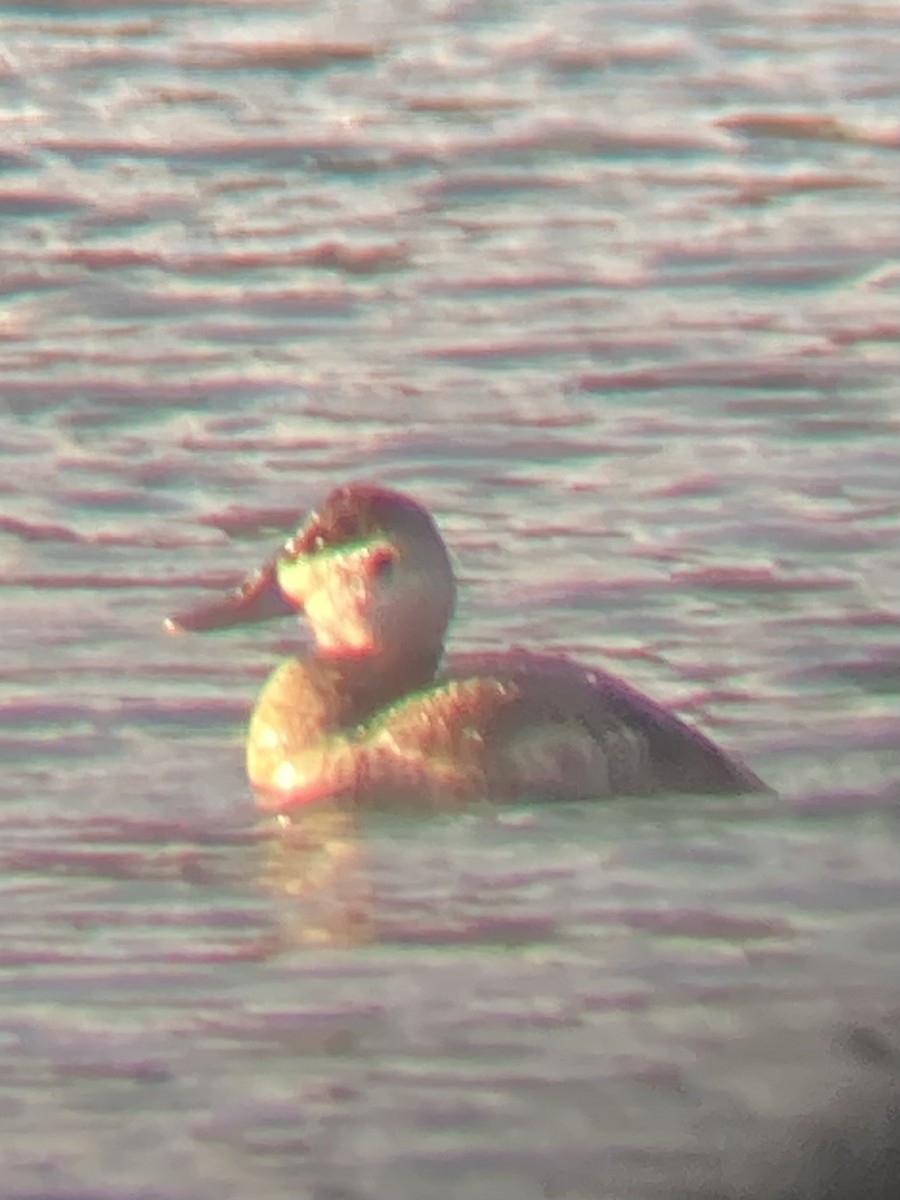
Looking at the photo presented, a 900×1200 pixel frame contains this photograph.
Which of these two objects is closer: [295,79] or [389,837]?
[389,837]

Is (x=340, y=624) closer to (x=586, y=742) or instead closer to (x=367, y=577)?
(x=367, y=577)

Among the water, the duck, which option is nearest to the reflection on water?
the water

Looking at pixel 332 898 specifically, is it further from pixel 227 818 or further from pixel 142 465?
pixel 142 465

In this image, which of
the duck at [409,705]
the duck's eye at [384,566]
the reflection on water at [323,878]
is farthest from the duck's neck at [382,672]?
the reflection on water at [323,878]

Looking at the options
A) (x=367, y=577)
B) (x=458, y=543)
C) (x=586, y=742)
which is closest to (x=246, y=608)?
(x=367, y=577)

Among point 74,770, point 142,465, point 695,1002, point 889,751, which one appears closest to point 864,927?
point 695,1002

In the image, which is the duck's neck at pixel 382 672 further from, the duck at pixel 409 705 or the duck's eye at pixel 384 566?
the duck's eye at pixel 384 566

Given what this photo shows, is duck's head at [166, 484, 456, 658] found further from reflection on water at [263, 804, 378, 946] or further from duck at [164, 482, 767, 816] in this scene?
reflection on water at [263, 804, 378, 946]
